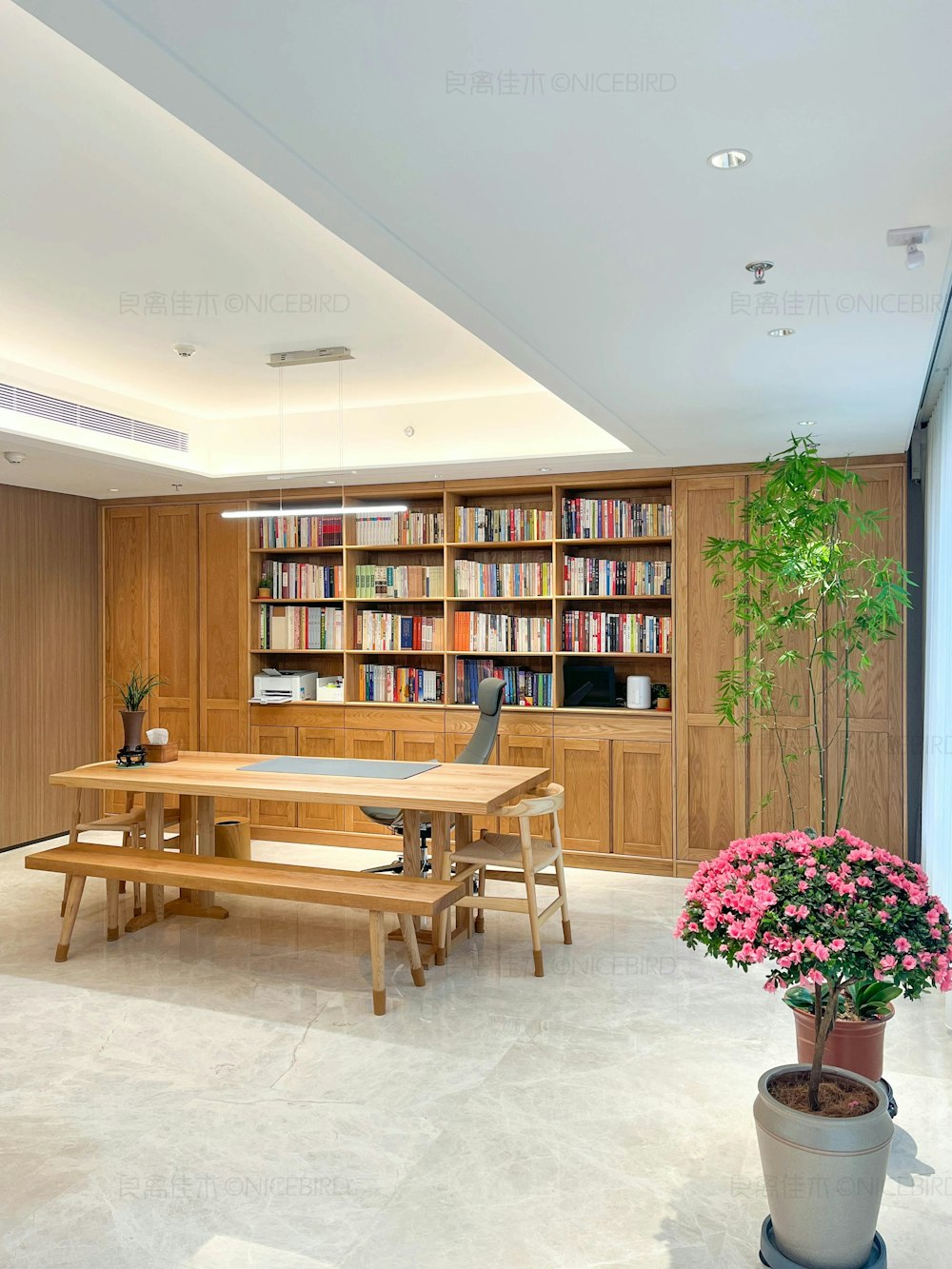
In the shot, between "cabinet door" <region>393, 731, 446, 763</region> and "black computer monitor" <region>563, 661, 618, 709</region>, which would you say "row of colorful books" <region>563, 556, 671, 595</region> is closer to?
"black computer monitor" <region>563, 661, 618, 709</region>

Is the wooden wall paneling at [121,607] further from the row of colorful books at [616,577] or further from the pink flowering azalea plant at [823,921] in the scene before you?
the pink flowering azalea plant at [823,921]

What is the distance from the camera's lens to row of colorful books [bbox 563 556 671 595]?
19.7ft

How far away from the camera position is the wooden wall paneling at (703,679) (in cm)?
574

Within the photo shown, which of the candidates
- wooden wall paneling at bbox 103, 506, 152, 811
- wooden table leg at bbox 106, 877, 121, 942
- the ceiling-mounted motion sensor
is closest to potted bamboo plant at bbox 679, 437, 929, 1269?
the ceiling-mounted motion sensor

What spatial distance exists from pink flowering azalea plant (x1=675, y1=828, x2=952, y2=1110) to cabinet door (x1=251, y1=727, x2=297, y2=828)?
4.82 m

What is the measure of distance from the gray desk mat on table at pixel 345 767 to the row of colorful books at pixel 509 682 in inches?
54.6

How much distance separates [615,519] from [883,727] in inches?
79.0

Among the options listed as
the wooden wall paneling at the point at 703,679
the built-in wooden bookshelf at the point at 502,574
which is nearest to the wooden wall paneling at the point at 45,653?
the built-in wooden bookshelf at the point at 502,574

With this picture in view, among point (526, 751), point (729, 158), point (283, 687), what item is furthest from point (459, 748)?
point (729, 158)

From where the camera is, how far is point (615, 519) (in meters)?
6.11

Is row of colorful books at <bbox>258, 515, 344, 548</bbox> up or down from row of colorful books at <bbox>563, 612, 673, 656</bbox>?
up

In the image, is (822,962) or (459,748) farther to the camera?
(459,748)

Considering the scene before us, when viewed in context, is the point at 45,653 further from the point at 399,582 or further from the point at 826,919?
the point at 826,919

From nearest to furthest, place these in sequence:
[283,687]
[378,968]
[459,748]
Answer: [378,968], [459,748], [283,687]
